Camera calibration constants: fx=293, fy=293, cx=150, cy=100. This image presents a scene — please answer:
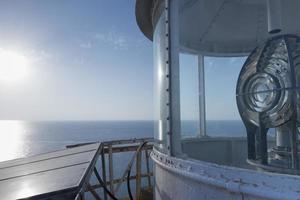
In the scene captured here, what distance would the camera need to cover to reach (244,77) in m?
2.53

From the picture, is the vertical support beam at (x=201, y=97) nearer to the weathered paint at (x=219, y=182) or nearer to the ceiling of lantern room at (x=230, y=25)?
the ceiling of lantern room at (x=230, y=25)

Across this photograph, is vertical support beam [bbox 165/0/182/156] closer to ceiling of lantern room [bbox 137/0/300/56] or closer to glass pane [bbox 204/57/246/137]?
glass pane [bbox 204/57/246/137]

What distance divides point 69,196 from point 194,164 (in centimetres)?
101

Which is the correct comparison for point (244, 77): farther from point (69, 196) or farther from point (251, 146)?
point (69, 196)

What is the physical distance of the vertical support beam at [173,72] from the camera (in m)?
2.46

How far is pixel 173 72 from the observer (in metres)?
2.48

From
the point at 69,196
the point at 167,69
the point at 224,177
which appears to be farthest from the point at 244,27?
the point at 69,196

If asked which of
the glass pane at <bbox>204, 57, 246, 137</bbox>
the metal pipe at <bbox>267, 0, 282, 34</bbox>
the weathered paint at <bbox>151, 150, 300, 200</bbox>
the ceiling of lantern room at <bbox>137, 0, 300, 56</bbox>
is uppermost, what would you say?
the ceiling of lantern room at <bbox>137, 0, 300, 56</bbox>

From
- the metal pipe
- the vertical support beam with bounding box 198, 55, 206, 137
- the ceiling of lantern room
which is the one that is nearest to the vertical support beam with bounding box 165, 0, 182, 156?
the ceiling of lantern room

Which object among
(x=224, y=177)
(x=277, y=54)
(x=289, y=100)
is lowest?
(x=224, y=177)

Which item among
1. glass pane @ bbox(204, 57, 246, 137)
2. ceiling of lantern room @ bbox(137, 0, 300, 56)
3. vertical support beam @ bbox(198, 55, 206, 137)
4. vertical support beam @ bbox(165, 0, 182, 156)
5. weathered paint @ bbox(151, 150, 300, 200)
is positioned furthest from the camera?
vertical support beam @ bbox(198, 55, 206, 137)

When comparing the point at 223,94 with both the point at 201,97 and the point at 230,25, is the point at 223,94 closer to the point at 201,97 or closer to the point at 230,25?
the point at 201,97

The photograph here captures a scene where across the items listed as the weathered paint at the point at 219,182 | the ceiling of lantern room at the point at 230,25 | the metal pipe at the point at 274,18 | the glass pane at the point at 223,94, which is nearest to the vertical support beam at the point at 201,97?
the glass pane at the point at 223,94

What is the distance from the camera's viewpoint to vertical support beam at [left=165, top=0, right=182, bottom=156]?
2.46 m
